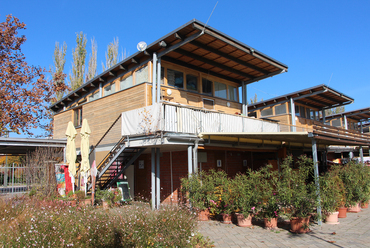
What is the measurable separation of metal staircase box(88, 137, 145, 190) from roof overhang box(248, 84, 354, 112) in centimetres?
1219

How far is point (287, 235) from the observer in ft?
24.1

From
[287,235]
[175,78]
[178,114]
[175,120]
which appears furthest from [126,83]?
[287,235]

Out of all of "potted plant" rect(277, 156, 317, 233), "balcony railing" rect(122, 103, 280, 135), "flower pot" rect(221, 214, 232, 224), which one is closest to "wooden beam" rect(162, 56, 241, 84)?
"balcony railing" rect(122, 103, 280, 135)

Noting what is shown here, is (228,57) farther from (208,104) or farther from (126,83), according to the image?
(126,83)

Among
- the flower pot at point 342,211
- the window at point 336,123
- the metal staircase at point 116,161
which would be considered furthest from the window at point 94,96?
the window at point 336,123

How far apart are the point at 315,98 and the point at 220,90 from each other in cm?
893

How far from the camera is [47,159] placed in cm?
1397

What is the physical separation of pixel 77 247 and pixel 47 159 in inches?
404

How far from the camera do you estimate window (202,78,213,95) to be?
14.9m

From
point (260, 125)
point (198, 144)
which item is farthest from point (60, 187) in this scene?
point (260, 125)

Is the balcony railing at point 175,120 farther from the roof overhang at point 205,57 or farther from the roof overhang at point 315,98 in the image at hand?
the roof overhang at point 315,98

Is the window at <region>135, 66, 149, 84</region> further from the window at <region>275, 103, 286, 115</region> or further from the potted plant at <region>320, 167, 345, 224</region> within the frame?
the window at <region>275, 103, 286, 115</region>

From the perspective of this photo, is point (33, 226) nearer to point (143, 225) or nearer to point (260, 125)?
point (143, 225)

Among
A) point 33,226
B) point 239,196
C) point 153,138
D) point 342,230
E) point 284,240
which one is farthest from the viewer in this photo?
point 153,138
